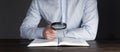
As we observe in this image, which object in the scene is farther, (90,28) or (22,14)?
(22,14)

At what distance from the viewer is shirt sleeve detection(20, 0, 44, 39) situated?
201 cm

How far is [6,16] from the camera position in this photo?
156 inches

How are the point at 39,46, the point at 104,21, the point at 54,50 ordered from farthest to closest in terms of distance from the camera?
1. the point at 104,21
2. the point at 39,46
3. the point at 54,50

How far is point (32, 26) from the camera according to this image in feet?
7.09

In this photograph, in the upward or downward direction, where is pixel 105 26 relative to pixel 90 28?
downward

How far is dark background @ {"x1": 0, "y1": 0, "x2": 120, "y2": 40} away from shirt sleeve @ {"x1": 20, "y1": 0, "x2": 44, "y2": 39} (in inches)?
64.9

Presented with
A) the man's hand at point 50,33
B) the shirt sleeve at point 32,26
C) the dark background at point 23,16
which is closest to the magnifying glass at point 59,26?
the man's hand at point 50,33

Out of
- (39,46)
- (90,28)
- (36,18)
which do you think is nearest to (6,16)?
(36,18)

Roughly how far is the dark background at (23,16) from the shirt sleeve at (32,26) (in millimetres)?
1650

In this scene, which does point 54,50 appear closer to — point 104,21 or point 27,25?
point 27,25

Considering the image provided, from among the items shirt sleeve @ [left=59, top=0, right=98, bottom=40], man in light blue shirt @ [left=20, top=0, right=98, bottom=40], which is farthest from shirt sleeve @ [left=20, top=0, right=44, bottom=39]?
shirt sleeve @ [left=59, top=0, right=98, bottom=40]

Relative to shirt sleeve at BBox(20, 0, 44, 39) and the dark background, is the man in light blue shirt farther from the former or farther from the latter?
the dark background

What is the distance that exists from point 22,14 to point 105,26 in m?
1.10

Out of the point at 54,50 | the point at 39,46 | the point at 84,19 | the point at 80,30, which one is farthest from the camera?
the point at 84,19
